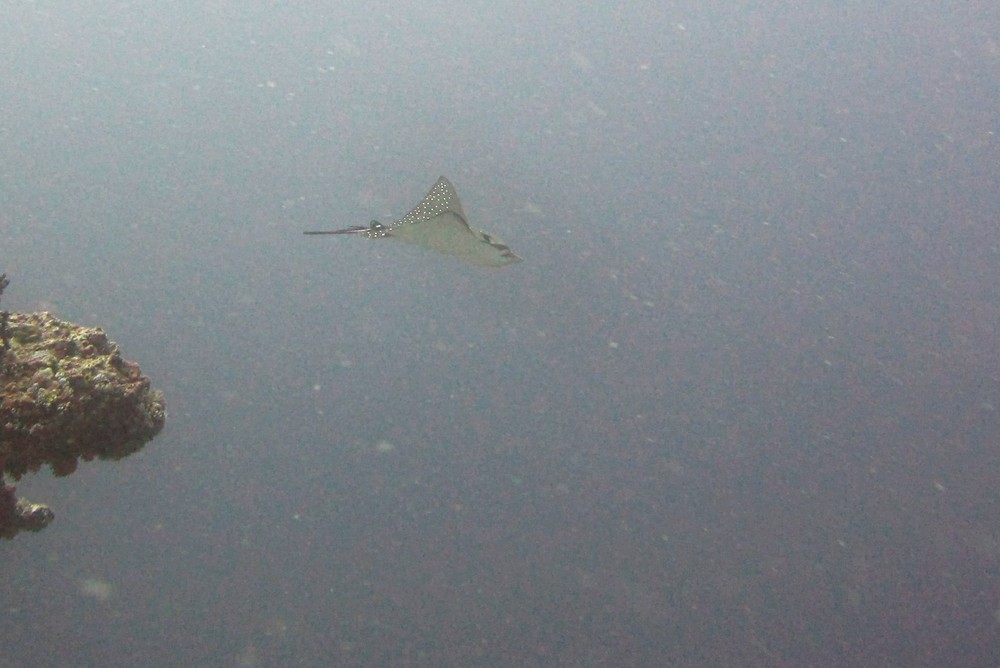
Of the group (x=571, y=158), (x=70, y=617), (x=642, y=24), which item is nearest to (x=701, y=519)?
(x=571, y=158)

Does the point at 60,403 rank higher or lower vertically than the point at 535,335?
higher

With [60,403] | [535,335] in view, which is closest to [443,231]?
[60,403]

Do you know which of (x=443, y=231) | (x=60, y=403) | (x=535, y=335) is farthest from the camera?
(x=535, y=335)

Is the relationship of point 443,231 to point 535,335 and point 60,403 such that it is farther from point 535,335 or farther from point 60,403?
point 535,335

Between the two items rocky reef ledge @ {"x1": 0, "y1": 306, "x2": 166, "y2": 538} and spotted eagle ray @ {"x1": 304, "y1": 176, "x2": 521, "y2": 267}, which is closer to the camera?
rocky reef ledge @ {"x1": 0, "y1": 306, "x2": 166, "y2": 538}

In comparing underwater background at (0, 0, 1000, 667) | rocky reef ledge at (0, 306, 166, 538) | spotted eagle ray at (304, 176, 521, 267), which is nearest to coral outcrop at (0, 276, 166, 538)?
rocky reef ledge at (0, 306, 166, 538)

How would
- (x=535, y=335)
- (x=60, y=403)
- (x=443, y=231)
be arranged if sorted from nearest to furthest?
(x=60, y=403) → (x=443, y=231) → (x=535, y=335)

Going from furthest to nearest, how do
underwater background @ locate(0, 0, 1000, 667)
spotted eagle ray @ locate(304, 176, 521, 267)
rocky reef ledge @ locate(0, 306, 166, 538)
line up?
1. underwater background @ locate(0, 0, 1000, 667)
2. spotted eagle ray @ locate(304, 176, 521, 267)
3. rocky reef ledge @ locate(0, 306, 166, 538)

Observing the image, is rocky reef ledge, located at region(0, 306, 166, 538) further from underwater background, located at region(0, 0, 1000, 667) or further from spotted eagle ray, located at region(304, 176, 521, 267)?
underwater background, located at region(0, 0, 1000, 667)
